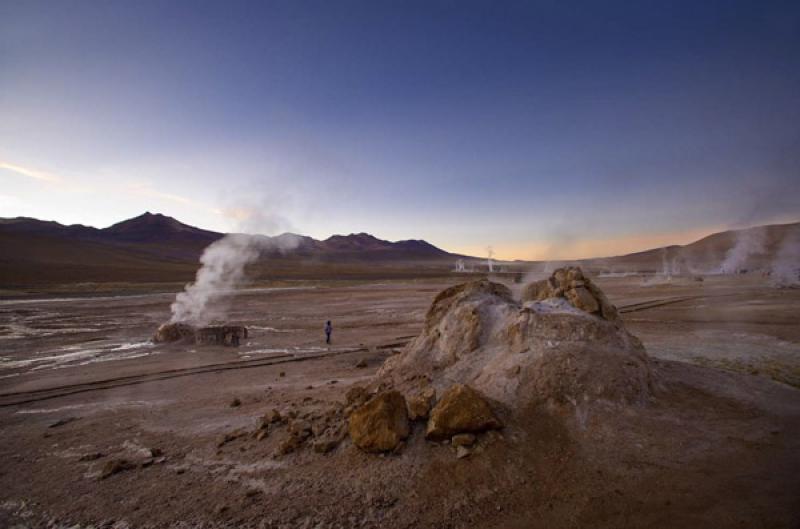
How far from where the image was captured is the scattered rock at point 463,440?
19.9 ft

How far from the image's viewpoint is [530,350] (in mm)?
7777

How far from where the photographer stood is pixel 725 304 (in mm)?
28031

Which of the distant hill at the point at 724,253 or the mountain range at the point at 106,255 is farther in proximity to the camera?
the distant hill at the point at 724,253

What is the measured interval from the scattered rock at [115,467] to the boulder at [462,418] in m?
4.95

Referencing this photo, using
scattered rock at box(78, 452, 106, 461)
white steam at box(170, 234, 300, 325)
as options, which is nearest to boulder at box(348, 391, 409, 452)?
scattered rock at box(78, 452, 106, 461)

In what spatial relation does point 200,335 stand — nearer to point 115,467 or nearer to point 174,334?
point 174,334

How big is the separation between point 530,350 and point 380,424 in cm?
319

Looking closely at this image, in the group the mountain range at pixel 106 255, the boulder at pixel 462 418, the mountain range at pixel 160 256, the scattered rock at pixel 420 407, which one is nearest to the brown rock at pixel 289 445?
the scattered rock at pixel 420 407

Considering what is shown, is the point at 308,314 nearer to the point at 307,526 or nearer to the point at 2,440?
the point at 2,440

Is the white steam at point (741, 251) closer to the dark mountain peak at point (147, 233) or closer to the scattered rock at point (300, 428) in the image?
the scattered rock at point (300, 428)

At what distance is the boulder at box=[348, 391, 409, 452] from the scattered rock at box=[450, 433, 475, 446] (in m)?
0.79

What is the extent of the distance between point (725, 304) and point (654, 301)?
16.1 ft

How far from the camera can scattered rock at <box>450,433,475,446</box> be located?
605cm

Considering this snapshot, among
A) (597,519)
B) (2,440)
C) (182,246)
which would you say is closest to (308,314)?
(2,440)
